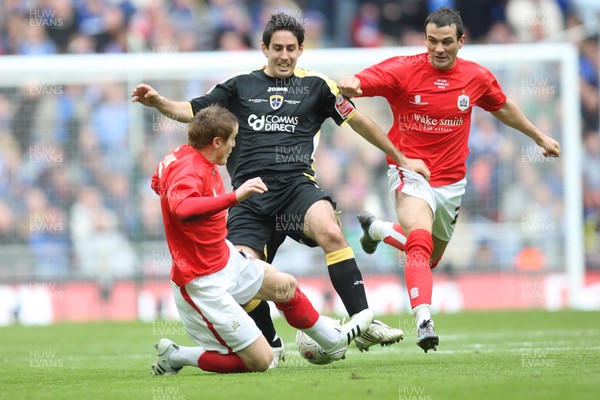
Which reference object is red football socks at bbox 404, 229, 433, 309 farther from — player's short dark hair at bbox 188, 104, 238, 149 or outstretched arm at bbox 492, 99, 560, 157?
player's short dark hair at bbox 188, 104, 238, 149

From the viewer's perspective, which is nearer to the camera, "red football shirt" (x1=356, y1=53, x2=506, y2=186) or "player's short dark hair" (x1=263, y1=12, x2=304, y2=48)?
"player's short dark hair" (x1=263, y1=12, x2=304, y2=48)

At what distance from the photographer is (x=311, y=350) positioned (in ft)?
26.0

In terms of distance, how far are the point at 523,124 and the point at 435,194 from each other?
108 cm

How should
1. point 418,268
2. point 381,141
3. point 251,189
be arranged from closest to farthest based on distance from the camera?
point 251,189 < point 418,268 < point 381,141

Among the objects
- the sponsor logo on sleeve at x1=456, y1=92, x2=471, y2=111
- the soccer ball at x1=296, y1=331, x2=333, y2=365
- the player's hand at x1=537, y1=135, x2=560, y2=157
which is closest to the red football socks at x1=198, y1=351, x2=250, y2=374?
the soccer ball at x1=296, y1=331, x2=333, y2=365

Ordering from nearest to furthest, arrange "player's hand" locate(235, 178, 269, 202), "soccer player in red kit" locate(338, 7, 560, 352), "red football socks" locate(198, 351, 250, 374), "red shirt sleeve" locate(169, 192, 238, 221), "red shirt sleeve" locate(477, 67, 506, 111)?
"player's hand" locate(235, 178, 269, 202)
"red shirt sleeve" locate(169, 192, 238, 221)
"red football socks" locate(198, 351, 250, 374)
"soccer player in red kit" locate(338, 7, 560, 352)
"red shirt sleeve" locate(477, 67, 506, 111)

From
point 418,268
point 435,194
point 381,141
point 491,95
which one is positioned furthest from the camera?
point 491,95

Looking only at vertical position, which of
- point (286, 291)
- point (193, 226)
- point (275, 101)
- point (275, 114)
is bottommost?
point (286, 291)

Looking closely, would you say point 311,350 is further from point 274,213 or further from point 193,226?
point 193,226

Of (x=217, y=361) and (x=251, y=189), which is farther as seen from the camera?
(x=217, y=361)

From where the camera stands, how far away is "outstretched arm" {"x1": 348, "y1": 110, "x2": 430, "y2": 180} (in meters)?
8.41

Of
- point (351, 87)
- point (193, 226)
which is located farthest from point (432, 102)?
point (193, 226)

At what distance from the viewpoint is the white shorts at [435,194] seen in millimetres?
8617

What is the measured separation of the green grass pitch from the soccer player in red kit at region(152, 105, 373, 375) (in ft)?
0.65
